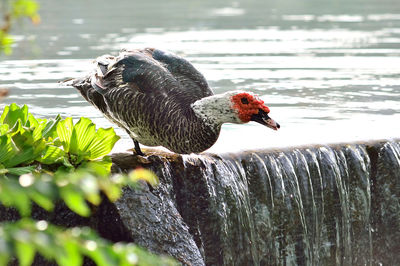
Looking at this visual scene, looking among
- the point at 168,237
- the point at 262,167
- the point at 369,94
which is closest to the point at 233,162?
the point at 262,167

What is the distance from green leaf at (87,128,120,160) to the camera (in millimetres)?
4324

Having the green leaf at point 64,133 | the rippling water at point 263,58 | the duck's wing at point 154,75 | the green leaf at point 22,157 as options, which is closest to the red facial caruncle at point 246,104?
the duck's wing at point 154,75

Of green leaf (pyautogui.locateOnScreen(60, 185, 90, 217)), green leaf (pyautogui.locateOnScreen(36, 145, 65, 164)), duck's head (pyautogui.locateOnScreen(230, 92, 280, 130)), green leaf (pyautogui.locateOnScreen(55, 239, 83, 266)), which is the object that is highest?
green leaf (pyautogui.locateOnScreen(60, 185, 90, 217))

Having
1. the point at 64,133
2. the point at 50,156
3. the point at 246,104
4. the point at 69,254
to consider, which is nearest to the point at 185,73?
the point at 246,104

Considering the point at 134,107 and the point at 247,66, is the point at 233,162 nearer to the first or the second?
the point at 134,107

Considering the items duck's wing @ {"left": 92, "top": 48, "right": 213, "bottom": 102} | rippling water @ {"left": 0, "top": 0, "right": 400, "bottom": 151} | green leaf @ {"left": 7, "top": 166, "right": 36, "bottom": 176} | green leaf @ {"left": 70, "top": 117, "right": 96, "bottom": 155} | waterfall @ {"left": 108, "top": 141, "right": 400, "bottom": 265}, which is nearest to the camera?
green leaf @ {"left": 7, "top": 166, "right": 36, "bottom": 176}

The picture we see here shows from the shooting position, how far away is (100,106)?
502cm

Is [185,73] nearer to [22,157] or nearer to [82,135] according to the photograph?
[82,135]

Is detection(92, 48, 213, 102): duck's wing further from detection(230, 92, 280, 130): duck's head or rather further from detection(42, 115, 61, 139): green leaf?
detection(42, 115, 61, 139): green leaf

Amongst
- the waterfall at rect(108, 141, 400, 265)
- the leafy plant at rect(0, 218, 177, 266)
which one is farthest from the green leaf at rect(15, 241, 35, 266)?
the waterfall at rect(108, 141, 400, 265)

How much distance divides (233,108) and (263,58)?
7.85 meters

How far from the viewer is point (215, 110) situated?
449 cm

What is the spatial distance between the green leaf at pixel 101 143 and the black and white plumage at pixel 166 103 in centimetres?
28

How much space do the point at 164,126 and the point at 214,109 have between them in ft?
0.98
